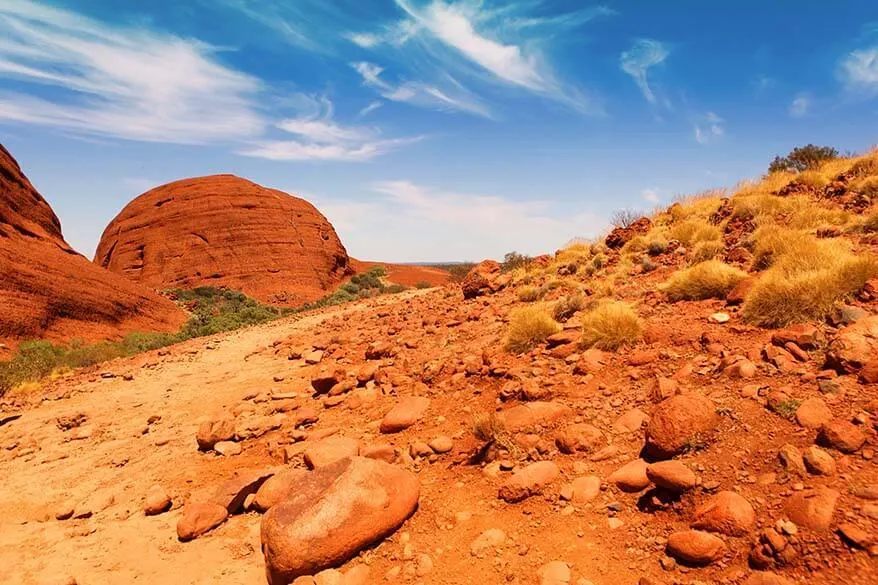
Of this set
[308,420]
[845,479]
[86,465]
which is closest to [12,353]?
[86,465]

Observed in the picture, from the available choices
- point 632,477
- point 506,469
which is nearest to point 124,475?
point 506,469

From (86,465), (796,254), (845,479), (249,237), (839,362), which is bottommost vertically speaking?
(86,465)

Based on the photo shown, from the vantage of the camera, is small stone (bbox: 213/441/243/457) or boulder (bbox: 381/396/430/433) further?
small stone (bbox: 213/441/243/457)

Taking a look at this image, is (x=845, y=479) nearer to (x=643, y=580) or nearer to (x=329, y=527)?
(x=643, y=580)

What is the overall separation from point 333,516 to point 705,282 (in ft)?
17.5

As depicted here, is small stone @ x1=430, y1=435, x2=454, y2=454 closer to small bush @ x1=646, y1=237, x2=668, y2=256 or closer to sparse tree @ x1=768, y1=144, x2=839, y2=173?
small bush @ x1=646, y1=237, x2=668, y2=256

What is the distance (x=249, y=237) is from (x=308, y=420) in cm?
3368

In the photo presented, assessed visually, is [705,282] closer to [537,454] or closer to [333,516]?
[537,454]

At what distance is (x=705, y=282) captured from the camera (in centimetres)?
619

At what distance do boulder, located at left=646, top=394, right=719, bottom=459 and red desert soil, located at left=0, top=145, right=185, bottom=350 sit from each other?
18.5 metres

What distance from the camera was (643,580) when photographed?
8.48ft

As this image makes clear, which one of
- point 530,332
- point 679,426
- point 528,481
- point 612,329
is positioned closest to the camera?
point 679,426

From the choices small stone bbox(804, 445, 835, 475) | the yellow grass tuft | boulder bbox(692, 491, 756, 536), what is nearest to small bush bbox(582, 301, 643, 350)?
the yellow grass tuft

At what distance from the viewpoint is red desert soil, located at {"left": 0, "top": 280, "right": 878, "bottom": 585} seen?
8.90ft
